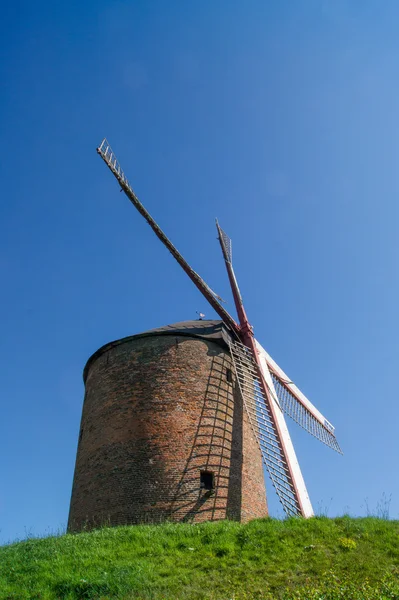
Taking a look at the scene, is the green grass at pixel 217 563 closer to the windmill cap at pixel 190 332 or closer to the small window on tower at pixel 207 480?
the small window on tower at pixel 207 480

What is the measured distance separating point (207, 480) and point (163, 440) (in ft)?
4.52

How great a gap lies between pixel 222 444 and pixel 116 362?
3.57 meters

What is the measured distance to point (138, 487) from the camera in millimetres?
11906

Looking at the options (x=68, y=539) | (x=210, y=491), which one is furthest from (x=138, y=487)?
(x=68, y=539)

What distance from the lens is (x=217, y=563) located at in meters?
7.87

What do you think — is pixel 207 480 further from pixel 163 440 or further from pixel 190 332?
pixel 190 332

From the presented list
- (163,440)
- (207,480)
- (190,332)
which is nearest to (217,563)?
(207,480)

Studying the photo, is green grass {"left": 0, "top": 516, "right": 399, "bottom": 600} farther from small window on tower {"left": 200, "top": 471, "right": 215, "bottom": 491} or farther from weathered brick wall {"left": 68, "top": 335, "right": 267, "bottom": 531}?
small window on tower {"left": 200, "top": 471, "right": 215, "bottom": 491}

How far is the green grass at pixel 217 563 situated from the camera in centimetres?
695

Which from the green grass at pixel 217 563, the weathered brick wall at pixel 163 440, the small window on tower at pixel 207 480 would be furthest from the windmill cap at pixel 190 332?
the green grass at pixel 217 563

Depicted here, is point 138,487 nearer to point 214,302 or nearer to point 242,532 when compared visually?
point 242,532

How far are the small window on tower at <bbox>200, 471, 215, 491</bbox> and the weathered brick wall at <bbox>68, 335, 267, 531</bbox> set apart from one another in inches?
4.5

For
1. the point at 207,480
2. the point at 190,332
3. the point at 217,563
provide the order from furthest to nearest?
1. the point at 190,332
2. the point at 207,480
3. the point at 217,563

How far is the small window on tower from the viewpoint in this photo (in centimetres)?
1220
